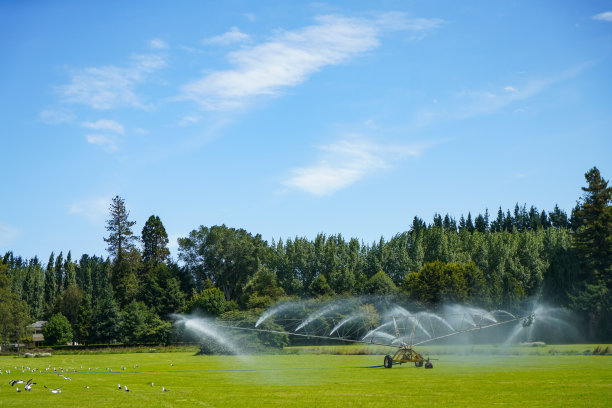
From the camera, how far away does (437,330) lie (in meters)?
90.4

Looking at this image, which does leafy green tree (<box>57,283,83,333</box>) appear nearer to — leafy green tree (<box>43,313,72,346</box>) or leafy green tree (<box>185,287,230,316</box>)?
leafy green tree (<box>43,313,72,346</box>)

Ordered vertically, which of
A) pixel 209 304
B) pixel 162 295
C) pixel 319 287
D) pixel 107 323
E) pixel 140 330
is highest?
pixel 319 287

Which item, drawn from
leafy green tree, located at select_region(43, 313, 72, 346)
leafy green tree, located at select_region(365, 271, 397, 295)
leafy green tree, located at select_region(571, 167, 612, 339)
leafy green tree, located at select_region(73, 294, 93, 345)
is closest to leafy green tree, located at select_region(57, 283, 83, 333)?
leafy green tree, located at select_region(73, 294, 93, 345)

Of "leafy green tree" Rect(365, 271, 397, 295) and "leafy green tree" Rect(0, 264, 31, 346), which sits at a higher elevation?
"leafy green tree" Rect(365, 271, 397, 295)

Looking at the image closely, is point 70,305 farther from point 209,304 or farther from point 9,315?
point 209,304

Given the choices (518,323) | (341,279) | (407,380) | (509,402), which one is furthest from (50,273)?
(509,402)

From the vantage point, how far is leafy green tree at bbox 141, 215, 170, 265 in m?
145

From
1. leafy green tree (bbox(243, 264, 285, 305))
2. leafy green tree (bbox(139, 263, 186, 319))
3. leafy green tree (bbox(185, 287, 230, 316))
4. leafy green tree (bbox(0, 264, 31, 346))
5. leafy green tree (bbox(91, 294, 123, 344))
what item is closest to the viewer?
leafy green tree (bbox(0, 264, 31, 346))

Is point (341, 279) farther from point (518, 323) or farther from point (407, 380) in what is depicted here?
point (407, 380)

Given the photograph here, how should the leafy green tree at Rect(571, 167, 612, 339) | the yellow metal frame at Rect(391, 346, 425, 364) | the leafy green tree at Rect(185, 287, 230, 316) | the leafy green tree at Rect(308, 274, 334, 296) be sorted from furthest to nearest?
the leafy green tree at Rect(308, 274, 334, 296), the leafy green tree at Rect(185, 287, 230, 316), the leafy green tree at Rect(571, 167, 612, 339), the yellow metal frame at Rect(391, 346, 425, 364)

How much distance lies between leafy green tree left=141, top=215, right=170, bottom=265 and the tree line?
0.26 meters

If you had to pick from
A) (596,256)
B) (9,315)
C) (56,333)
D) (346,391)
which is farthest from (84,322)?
(346,391)

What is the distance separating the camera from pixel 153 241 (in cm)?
14625

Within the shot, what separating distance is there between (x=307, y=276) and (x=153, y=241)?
144 feet
